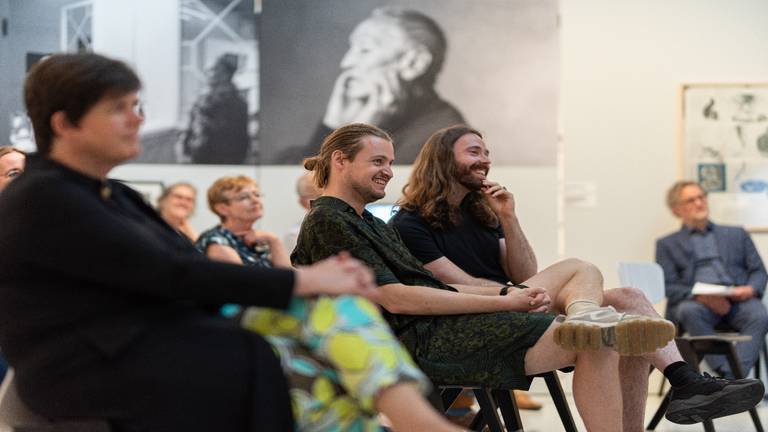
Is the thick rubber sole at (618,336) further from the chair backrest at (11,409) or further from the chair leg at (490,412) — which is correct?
the chair backrest at (11,409)

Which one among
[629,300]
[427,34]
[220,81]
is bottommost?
[629,300]

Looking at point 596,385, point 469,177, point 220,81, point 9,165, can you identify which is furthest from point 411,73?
point 596,385

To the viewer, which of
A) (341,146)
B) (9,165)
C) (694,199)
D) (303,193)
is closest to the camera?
(341,146)

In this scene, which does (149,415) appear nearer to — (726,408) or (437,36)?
(726,408)

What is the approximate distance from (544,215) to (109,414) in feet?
16.2

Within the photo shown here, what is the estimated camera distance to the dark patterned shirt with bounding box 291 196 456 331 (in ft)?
9.38

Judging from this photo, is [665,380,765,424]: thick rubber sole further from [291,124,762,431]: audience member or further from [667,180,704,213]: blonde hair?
[667,180,704,213]: blonde hair

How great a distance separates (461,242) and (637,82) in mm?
4096

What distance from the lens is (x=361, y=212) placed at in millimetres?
3072

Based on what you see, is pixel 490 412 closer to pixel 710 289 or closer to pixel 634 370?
pixel 634 370

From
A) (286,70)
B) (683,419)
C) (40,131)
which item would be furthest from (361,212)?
(286,70)

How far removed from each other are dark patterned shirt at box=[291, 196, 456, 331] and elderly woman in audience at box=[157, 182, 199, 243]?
10.6 feet

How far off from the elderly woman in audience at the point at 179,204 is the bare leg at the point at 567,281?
3280mm

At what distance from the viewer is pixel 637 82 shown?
23.6ft
